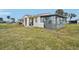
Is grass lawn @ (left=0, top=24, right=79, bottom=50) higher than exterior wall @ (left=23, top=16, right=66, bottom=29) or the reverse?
the reverse

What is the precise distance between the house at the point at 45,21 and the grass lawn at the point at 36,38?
0.06m

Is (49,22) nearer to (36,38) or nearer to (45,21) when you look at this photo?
(45,21)

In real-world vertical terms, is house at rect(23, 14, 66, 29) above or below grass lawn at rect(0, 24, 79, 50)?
above

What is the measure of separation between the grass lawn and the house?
61 mm

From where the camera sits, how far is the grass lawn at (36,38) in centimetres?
305

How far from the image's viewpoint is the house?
10.2 feet

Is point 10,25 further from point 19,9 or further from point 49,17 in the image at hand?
point 49,17

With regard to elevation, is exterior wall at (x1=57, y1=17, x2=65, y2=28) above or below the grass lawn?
above

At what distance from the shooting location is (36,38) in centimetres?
307

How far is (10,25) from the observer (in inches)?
122

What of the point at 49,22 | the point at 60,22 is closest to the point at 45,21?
the point at 49,22
